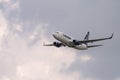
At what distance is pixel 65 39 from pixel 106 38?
1815 cm

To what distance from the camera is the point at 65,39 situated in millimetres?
199500

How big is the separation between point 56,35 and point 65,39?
441 centimetres

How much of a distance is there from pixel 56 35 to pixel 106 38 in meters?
21.9

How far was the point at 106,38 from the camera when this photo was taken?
194875 mm

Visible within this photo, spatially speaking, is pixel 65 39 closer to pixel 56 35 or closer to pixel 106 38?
pixel 56 35

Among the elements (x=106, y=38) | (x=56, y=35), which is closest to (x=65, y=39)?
(x=56, y=35)

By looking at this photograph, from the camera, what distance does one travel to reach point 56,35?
199 meters
